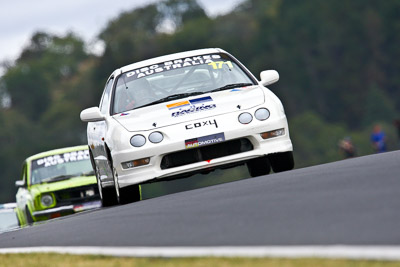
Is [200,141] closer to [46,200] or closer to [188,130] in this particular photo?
[188,130]

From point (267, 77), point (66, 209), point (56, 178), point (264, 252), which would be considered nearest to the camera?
point (264, 252)

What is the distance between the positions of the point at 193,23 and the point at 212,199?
137671 millimetres

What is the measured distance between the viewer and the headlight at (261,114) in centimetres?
1237

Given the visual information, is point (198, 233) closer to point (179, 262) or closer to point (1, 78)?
point (179, 262)

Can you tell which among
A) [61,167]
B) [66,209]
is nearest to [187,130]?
[66,209]

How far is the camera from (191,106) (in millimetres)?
12445

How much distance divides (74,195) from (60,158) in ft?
3.57

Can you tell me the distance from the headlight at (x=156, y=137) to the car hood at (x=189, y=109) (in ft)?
0.24

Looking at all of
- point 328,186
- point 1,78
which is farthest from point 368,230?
point 1,78

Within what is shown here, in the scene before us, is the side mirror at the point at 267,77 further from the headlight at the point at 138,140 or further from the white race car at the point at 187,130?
the headlight at the point at 138,140

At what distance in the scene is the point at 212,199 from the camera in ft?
32.6

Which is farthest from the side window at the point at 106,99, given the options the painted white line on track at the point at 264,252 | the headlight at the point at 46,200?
the painted white line on track at the point at 264,252

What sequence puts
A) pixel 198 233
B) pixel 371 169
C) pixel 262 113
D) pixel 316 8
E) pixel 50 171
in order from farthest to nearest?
1. pixel 316 8
2. pixel 50 171
3. pixel 262 113
4. pixel 371 169
5. pixel 198 233

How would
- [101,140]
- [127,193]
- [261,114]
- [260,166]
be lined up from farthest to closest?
[260,166] → [101,140] → [127,193] → [261,114]
